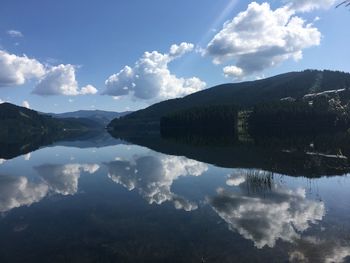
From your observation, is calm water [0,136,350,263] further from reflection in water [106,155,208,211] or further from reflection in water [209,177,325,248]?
reflection in water [106,155,208,211]

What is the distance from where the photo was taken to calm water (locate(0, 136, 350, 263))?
30.0 meters

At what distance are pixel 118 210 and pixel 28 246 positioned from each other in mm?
14070

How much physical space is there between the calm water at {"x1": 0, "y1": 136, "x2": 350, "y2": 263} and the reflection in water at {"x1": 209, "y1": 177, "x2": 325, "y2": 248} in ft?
0.34

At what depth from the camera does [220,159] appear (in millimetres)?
95250

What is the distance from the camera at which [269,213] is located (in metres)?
41.6

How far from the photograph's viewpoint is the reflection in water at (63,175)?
62469mm

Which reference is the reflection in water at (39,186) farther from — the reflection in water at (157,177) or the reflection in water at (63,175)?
the reflection in water at (157,177)

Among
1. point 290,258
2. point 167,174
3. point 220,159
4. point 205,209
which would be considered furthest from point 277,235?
point 220,159

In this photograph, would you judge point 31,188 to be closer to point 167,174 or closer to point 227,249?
point 167,174

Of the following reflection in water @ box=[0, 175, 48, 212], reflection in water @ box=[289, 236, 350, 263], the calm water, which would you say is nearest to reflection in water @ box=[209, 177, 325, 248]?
the calm water

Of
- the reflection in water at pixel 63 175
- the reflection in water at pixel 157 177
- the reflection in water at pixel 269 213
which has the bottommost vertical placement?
the reflection in water at pixel 269 213

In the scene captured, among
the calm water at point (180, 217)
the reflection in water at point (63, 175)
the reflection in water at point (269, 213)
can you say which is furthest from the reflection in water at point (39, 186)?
the reflection in water at point (269, 213)

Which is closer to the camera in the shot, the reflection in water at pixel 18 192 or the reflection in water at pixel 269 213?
the reflection in water at pixel 269 213

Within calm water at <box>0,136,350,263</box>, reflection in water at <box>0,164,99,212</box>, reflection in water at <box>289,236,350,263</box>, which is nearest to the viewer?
reflection in water at <box>289,236,350,263</box>
